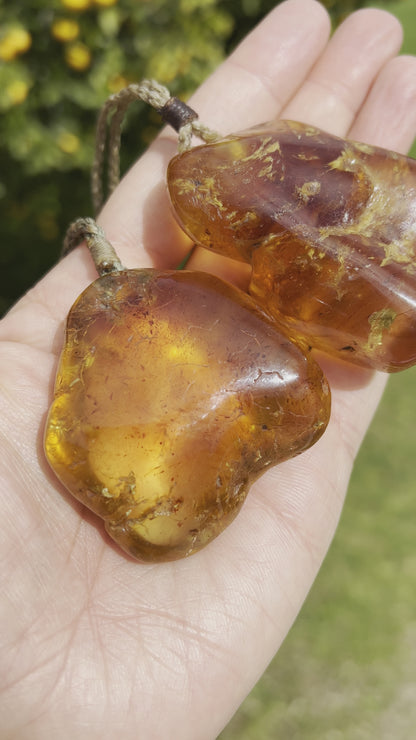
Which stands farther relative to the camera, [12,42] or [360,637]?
[360,637]

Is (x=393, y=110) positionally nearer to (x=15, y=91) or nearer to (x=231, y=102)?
(x=231, y=102)

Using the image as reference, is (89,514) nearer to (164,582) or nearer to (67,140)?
(164,582)

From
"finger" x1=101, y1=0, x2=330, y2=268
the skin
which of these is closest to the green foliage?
"finger" x1=101, y1=0, x2=330, y2=268

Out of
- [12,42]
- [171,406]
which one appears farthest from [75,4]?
[171,406]

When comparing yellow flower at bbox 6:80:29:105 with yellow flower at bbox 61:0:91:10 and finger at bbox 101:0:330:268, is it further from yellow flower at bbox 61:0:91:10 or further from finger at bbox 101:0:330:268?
finger at bbox 101:0:330:268

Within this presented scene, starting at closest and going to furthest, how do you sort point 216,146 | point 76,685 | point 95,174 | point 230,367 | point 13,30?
1. point 76,685
2. point 230,367
3. point 216,146
4. point 95,174
5. point 13,30

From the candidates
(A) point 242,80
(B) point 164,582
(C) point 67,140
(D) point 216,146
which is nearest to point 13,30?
(C) point 67,140
